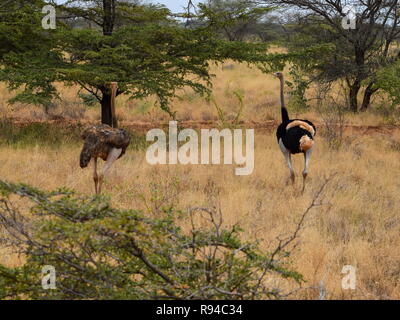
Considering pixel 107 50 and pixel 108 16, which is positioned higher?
pixel 108 16

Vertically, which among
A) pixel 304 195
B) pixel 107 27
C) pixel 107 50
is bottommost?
pixel 304 195

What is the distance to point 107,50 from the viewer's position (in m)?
9.77

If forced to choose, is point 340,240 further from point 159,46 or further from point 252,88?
point 252,88

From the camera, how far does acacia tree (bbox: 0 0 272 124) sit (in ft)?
31.9

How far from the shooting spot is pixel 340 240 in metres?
5.24

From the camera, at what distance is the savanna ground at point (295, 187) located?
182 inches

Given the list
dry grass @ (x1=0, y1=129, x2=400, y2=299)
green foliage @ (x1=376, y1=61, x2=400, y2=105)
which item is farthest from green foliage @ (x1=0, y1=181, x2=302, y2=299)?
green foliage @ (x1=376, y1=61, x2=400, y2=105)

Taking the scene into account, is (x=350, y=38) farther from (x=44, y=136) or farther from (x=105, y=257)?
(x=105, y=257)

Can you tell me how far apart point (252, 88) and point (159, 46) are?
10.9 m

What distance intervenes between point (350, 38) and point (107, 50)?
8.48m

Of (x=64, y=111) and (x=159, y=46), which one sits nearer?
(x=159, y=46)

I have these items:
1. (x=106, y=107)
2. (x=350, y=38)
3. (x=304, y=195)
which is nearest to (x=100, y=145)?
(x=304, y=195)
